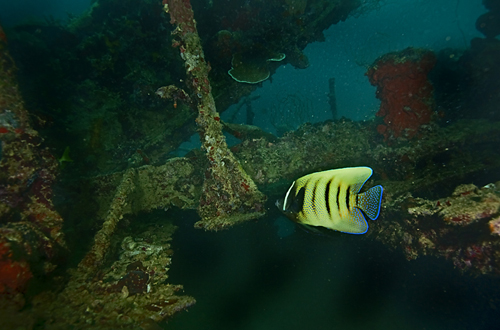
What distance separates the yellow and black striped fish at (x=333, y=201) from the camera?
4.82 feet

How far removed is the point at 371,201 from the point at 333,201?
225mm

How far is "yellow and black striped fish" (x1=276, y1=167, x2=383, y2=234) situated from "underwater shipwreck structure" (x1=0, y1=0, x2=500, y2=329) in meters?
1.89

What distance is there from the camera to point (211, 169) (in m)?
3.99

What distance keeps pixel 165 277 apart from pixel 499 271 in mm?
3777

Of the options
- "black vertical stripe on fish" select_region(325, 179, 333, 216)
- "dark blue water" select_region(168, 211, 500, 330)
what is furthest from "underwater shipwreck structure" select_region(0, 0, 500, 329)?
"black vertical stripe on fish" select_region(325, 179, 333, 216)

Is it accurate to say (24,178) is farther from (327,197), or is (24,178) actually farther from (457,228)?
(457,228)

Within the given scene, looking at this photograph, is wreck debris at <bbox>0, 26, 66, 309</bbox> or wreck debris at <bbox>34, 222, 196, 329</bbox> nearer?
wreck debris at <bbox>34, 222, 196, 329</bbox>

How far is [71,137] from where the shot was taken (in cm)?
577

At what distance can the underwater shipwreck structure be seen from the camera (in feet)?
8.35

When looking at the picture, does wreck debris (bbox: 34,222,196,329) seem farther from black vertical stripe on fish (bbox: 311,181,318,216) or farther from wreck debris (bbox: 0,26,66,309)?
black vertical stripe on fish (bbox: 311,181,318,216)

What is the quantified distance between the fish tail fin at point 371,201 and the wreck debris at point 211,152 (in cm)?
262

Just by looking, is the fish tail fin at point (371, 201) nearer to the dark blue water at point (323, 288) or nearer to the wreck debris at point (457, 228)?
the dark blue water at point (323, 288)

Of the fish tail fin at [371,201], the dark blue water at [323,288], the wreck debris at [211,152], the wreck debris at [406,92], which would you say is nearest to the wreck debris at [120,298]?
the dark blue water at [323,288]

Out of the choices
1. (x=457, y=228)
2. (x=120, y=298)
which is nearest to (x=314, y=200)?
(x=457, y=228)
